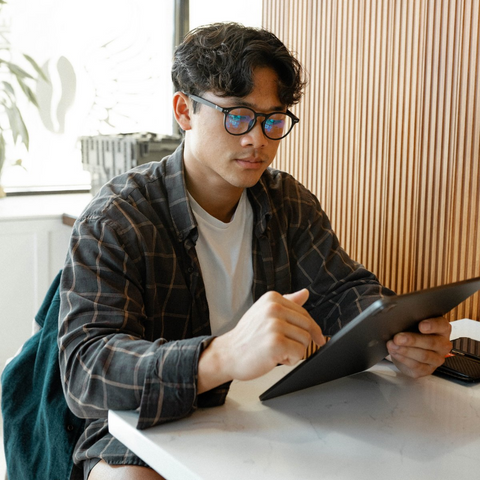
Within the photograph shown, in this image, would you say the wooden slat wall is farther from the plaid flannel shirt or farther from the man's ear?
the man's ear

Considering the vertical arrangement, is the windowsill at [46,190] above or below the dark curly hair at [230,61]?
below

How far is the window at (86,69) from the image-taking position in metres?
3.42

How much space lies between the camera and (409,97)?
1984 mm

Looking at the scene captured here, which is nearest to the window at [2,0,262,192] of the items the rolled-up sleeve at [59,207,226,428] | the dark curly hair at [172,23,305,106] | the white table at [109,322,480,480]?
the dark curly hair at [172,23,305,106]

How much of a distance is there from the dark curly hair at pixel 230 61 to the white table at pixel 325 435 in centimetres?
71

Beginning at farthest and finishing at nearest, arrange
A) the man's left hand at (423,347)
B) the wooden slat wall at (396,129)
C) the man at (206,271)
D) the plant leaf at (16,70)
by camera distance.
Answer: the plant leaf at (16,70), the wooden slat wall at (396,129), the man's left hand at (423,347), the man at (206,271)

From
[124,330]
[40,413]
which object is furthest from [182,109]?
[40,413]

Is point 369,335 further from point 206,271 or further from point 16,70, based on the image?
point 16,70

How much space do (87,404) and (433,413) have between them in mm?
637

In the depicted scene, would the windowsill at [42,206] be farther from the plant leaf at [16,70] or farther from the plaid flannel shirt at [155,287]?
the plaid flannel shirt at [155,287]

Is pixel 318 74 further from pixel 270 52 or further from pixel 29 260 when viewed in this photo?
pixel 29 260

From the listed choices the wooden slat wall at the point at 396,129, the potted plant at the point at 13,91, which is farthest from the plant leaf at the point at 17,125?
the wooden slat wall at the point at 396,129

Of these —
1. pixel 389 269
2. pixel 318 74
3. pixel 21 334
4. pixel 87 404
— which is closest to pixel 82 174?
pixel 21 334

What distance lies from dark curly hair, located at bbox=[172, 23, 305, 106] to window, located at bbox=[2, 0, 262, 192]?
166 cm
